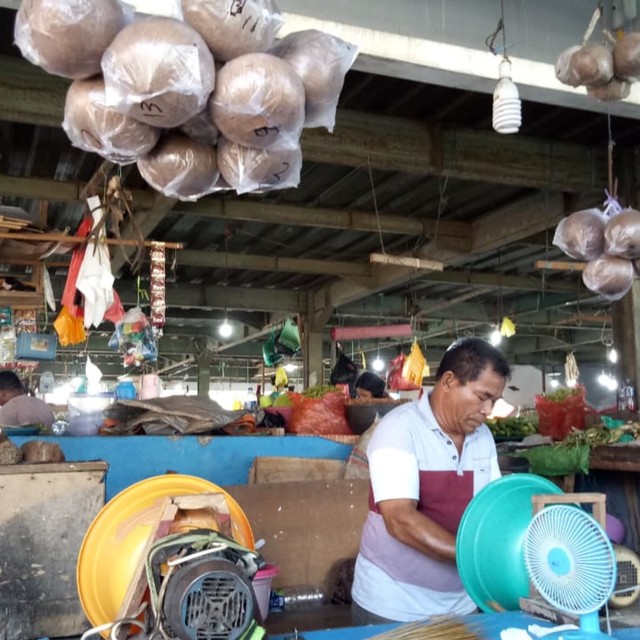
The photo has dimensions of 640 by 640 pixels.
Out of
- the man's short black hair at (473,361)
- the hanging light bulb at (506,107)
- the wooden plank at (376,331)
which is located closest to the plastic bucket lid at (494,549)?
the man's short black hair at (473,361)

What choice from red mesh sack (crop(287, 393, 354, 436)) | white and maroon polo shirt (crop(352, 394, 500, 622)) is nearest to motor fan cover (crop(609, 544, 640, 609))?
white and maroon polo shirt (crop(352, 394, 500, 622))

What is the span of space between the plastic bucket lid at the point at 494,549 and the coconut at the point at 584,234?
2.83 m

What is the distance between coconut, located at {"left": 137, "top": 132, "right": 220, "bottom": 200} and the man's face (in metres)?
1.25

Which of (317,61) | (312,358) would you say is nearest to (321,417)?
(317,61)

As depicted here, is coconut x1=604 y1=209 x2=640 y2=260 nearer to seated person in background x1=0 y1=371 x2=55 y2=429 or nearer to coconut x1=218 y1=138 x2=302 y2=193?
coconut x1=218 y1=138 x2=302 y2=193

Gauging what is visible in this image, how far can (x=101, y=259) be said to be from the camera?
4926mm

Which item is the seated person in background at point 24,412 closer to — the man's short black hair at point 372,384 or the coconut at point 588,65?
the man's short black hair at point 372,384

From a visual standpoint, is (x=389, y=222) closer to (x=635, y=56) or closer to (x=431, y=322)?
(x=635, y=56)

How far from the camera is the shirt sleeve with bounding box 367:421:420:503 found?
2.43m

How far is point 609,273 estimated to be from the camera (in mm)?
4344

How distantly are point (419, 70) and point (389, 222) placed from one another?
12.8 ft

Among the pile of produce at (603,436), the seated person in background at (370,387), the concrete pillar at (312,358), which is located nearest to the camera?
the pile of produce at (603,436)

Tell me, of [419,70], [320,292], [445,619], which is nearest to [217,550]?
[445,619]

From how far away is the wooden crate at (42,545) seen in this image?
239 cm
